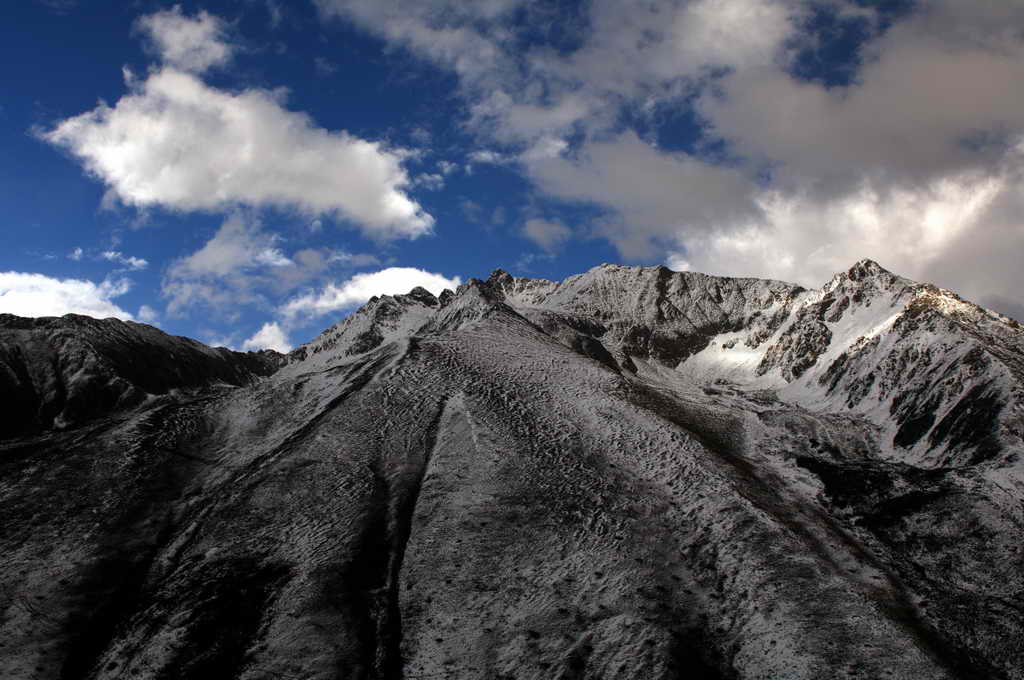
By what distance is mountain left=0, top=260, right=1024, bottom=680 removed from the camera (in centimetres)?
4331

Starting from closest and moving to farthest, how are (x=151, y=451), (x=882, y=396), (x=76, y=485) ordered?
(x=76, y=485) → (x=151, y=451) → (x=882, y=396)

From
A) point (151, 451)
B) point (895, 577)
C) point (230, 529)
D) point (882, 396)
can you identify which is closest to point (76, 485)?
point (151, 451)

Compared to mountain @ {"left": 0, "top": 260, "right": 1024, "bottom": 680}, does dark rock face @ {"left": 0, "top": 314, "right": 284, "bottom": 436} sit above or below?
above

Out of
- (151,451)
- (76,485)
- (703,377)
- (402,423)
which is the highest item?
(703,377)

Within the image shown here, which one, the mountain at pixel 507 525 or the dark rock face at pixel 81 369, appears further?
the dark rock face at pixel 81 369

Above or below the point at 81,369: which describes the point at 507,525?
below

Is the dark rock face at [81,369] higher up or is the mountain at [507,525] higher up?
the dark rock face at [81,369]

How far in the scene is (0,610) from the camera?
1783 inches

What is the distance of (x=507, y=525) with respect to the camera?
54.2m

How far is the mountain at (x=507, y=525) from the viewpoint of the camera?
43.3m

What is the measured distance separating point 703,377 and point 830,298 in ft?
96.3

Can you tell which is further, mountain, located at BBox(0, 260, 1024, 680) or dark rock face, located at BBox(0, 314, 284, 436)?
dark rock face, located at BBox(0, 314, 284, 436)

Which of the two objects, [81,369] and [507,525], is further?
[81,369]

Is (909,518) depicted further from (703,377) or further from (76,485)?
(703,377)
